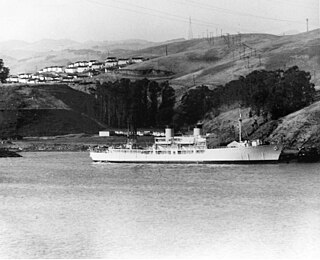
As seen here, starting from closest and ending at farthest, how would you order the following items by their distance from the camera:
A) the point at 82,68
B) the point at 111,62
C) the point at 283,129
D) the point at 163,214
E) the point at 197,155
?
the point at 163,214 < the point at 197,155 < the point at 283,129 < the point at 111,62 < the point at 82,68

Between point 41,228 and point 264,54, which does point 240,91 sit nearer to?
point 264,54

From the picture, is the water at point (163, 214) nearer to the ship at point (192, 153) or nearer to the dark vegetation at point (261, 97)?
the ship at point (192, 153)

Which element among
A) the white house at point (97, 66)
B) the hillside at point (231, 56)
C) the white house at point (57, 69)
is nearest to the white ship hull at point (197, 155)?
the hillside at point (231, 56)

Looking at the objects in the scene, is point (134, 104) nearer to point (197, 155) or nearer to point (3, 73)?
point (3, 73)

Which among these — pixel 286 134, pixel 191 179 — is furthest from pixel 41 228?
pixel 286 134

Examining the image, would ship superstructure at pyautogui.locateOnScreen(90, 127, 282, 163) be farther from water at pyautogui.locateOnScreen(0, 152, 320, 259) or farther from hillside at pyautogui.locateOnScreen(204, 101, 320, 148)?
water at pyautogui.locateOnScreen(0, 152, 320, 259)

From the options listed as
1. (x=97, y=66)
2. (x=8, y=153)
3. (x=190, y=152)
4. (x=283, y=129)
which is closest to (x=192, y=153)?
(x=190, y=152)
